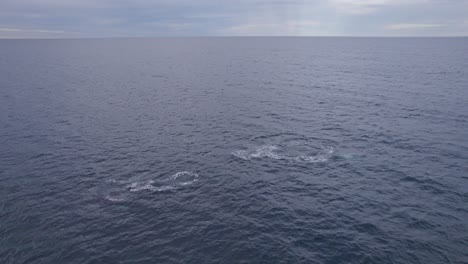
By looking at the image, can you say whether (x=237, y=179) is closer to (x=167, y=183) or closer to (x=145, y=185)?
(x=167, y=183)

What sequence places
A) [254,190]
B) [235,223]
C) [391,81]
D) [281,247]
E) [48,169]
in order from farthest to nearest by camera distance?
[391,81] < [48,169] < [254,190] < [235,223] < [281,247]

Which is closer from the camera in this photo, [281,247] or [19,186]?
[281,247]

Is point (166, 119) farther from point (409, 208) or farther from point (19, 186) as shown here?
point (409, 208)

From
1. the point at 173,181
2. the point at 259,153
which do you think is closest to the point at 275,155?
the point at 259,153

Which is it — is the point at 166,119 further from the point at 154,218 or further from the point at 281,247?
the point at 281,247

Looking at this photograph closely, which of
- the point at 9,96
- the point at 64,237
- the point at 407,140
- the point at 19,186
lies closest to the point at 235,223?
the point at 64,237

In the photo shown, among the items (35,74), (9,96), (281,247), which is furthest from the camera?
(35,74)

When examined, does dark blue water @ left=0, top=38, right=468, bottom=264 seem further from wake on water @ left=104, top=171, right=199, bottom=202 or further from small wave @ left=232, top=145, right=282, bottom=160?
wake on water @ left=104, top=171, right=199, bottom=202

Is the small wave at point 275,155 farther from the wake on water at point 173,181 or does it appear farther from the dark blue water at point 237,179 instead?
the dark blue water at point 237,179
